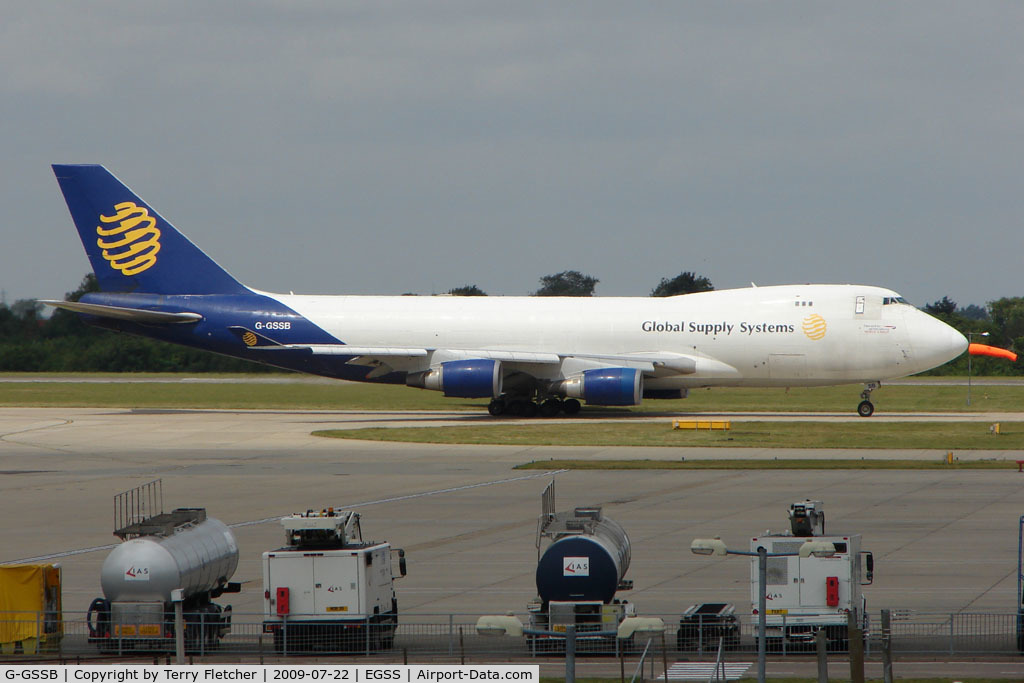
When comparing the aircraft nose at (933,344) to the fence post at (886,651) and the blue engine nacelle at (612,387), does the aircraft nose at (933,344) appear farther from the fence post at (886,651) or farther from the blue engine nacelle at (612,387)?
the fence post at (886,651)

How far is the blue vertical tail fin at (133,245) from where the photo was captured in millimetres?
55938

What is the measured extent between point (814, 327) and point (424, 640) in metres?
38.8

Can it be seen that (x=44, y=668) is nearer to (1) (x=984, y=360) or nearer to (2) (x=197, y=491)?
(2) (x=197, y=491)

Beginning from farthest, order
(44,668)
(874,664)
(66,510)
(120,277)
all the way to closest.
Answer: (120,277)
(66,510)
(874,664)
(44,668)

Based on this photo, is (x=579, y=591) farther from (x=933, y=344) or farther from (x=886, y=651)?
(x=933, y=344)

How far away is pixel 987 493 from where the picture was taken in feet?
98.3

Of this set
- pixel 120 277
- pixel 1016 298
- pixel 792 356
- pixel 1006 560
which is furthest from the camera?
pixel 1016 298

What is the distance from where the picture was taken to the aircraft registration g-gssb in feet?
171

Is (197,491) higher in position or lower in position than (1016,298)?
lower

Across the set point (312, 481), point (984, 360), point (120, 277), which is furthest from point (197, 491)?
point (984, 360)

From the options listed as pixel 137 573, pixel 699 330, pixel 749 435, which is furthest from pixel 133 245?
pixel 137 573

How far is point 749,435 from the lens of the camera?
45.5m

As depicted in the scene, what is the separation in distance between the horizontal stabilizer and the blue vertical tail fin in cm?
130

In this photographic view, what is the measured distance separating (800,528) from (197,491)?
765 inches
